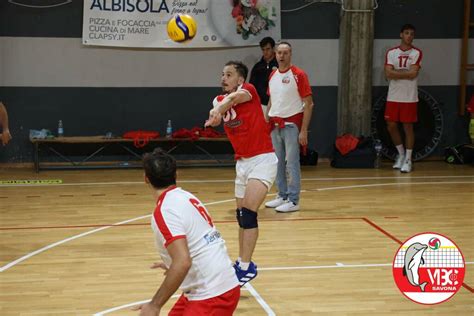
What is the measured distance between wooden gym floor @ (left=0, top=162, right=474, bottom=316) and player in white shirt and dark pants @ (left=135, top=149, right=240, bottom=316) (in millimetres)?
1885

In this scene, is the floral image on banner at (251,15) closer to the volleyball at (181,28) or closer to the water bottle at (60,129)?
the volleyball at (181,28)

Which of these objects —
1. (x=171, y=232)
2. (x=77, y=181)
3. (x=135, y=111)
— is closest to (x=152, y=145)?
(x=135, y=111)

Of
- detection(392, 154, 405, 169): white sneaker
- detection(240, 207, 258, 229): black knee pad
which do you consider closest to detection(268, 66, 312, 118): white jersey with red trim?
detection(240, 207, 258, 229): black knee pad

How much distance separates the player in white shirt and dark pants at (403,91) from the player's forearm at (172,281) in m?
9.73

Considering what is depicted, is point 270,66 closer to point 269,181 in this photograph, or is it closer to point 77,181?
point 77,181

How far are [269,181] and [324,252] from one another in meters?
1.31

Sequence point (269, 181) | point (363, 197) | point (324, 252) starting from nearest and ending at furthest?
point (269, 181), point (324, 252), point (363, 197)

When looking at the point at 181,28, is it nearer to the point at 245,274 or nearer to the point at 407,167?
the point at 407,167

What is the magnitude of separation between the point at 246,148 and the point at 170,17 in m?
7.04

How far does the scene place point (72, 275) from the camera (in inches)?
266

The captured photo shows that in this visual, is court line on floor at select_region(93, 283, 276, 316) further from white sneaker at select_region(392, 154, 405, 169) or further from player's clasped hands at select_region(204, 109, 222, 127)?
white sneaker at select_region(392, 154, 405, 169)

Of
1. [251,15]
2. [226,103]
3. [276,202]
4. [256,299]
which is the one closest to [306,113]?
[276,202]

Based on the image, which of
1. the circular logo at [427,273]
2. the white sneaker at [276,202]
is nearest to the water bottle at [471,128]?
the white sneaker at [276,202]

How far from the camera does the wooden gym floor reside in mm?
6074
